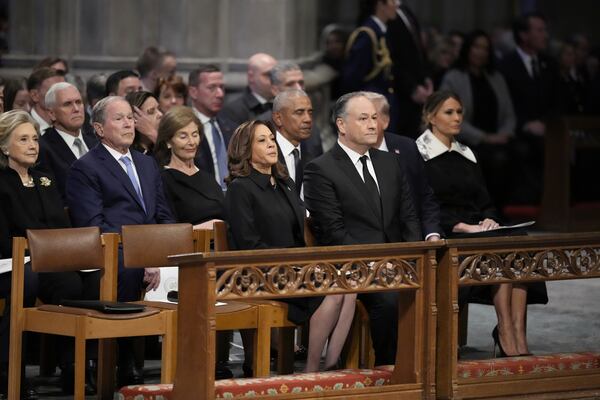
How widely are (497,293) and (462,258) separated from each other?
3.73ft

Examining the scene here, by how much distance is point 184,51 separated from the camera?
12.1 meters

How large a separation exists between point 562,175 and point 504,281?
6.02 m

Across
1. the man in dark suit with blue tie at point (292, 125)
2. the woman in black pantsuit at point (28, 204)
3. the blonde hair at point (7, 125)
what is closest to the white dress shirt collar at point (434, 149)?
the man in dark suit with blue tie at point (292, 125)

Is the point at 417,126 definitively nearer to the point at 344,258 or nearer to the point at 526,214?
the point at 526,214

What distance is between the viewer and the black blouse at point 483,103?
42.7ft

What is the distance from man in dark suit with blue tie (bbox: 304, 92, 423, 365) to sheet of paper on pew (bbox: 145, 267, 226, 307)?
0.78 meters

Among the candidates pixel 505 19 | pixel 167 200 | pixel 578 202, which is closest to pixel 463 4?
pixel 505 19

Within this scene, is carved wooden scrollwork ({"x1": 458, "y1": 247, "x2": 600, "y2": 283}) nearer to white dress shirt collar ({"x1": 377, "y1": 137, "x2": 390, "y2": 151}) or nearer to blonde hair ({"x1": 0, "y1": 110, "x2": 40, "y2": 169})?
white dress shirt collar ({"x1": 377, "y1": 137, "x2": 390, "y2": 151})

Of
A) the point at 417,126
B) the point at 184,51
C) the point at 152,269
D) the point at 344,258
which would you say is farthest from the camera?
the point at 417,126

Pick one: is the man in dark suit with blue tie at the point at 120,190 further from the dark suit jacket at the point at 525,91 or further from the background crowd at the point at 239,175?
the dark suit jacket at the point at 525,91

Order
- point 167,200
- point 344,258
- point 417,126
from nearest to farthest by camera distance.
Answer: point 344,258
point 167,200
point 417,126

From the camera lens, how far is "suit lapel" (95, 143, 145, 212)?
26.9ft

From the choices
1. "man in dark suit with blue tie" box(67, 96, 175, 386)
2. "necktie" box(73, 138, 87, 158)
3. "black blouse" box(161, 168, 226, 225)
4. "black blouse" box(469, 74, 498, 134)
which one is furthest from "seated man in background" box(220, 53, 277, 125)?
"black blouse" box(469, 74, 498, 134)

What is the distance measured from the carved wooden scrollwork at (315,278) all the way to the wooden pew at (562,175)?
6.14 meters
